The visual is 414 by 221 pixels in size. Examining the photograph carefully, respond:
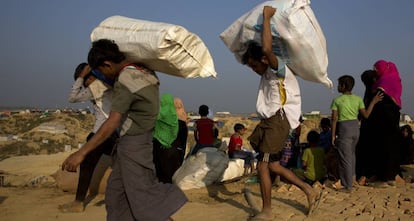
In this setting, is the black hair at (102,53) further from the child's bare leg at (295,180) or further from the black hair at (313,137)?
the black hair at (313,137)

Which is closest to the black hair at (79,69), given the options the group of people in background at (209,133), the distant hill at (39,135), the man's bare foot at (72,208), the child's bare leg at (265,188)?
the group of people in background at (209,133)

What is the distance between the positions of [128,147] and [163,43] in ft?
2.71

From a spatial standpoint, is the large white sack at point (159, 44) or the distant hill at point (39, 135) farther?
the distant hill at point (39, 135)

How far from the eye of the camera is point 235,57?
4.57 metres

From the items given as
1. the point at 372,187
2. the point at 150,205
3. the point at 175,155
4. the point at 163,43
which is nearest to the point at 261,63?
the point at 163,43

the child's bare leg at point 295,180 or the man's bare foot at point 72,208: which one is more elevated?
the child's bare leg at point 295,180

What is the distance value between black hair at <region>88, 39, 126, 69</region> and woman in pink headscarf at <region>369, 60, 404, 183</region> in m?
4.39

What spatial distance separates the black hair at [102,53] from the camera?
10.2 ft

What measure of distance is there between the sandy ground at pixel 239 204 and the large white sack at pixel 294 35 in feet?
4.69

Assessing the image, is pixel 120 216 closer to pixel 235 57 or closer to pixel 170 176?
pixel 235 57

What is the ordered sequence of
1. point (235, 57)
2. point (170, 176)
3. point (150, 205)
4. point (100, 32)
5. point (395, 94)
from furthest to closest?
point (395, 94), point (170, 176), point (235, 57), point (100, 32), point (150, 205)

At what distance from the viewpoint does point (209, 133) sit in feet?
24.9

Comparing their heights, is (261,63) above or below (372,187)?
above

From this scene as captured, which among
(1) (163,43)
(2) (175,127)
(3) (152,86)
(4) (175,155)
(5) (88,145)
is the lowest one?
(4) (175,155)
